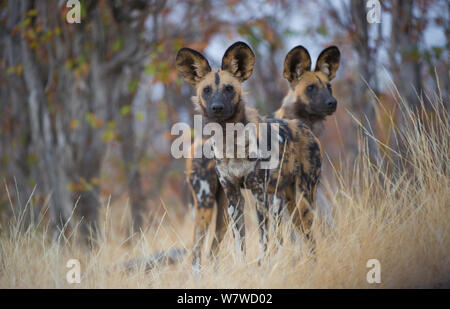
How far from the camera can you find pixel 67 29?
23.7ft

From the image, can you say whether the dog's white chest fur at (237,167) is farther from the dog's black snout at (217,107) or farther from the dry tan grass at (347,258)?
the dry tan grass at (347,258)

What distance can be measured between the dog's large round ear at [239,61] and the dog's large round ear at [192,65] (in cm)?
17

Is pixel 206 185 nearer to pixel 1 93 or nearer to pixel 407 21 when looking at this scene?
pixel 407 21

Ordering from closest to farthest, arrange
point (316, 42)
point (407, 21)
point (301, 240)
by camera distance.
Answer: point (301, 240)
point (407, 21)
point (316, 42)

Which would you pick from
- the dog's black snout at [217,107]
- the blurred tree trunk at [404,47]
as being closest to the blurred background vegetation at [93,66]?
the blurred tree trunk at [404,47]

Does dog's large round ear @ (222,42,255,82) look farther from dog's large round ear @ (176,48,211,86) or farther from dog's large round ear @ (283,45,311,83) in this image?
dog's large round ear @ (283,45,311,83)

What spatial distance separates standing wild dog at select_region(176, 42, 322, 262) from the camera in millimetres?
3367

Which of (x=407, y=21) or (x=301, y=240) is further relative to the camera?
(x=407, y=21)

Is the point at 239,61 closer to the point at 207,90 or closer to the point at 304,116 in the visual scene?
the point at 207,90

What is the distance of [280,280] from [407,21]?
211 inches

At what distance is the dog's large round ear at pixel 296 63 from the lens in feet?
13.6

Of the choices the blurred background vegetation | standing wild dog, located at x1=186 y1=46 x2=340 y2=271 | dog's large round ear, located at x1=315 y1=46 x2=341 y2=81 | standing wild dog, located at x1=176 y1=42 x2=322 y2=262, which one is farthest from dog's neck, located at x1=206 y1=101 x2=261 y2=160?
the blurred background vegetation
